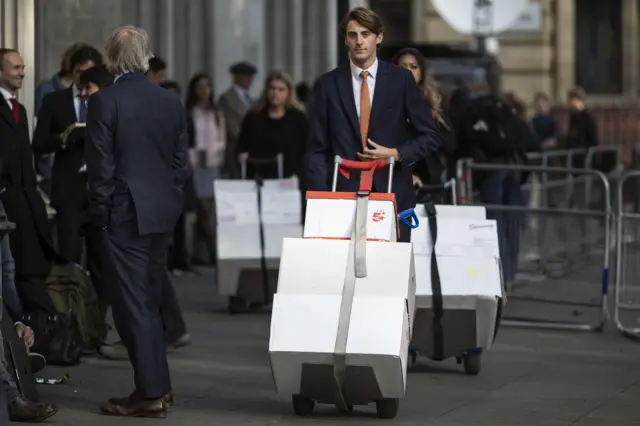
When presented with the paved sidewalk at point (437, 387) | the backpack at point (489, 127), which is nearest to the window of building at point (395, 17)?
the backpack at point (489, 127)

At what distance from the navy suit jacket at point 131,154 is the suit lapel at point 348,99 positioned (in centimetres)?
98

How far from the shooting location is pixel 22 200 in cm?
1023

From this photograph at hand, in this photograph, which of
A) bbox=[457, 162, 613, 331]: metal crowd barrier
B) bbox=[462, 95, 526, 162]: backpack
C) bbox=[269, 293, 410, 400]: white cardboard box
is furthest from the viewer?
bbox=[462, 95, 526, 162]: backpack

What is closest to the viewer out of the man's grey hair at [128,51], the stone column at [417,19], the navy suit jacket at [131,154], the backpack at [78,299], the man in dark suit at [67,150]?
the navy suit jacket at [131,154]

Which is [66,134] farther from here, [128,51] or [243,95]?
[243,95]

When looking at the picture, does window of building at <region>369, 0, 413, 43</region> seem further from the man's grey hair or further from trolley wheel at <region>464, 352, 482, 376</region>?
the man's grey hair

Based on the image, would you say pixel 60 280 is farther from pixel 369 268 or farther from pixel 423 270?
pixel 369 268

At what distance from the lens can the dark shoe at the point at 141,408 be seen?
8.54 meters

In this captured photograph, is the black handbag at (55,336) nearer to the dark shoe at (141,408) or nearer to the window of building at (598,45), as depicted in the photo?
the dark shoe at (141,408)

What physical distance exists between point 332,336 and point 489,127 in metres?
7.04

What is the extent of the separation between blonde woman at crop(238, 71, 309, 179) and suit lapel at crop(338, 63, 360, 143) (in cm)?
494

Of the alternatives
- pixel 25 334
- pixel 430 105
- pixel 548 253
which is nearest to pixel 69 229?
pixel 25 334

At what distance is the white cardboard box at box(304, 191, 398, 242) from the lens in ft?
27.7

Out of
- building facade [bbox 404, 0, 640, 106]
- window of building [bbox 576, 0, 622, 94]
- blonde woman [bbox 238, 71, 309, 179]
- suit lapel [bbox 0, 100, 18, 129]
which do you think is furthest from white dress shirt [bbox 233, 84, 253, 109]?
window of building [bbox 576, 0, 622, 94]
